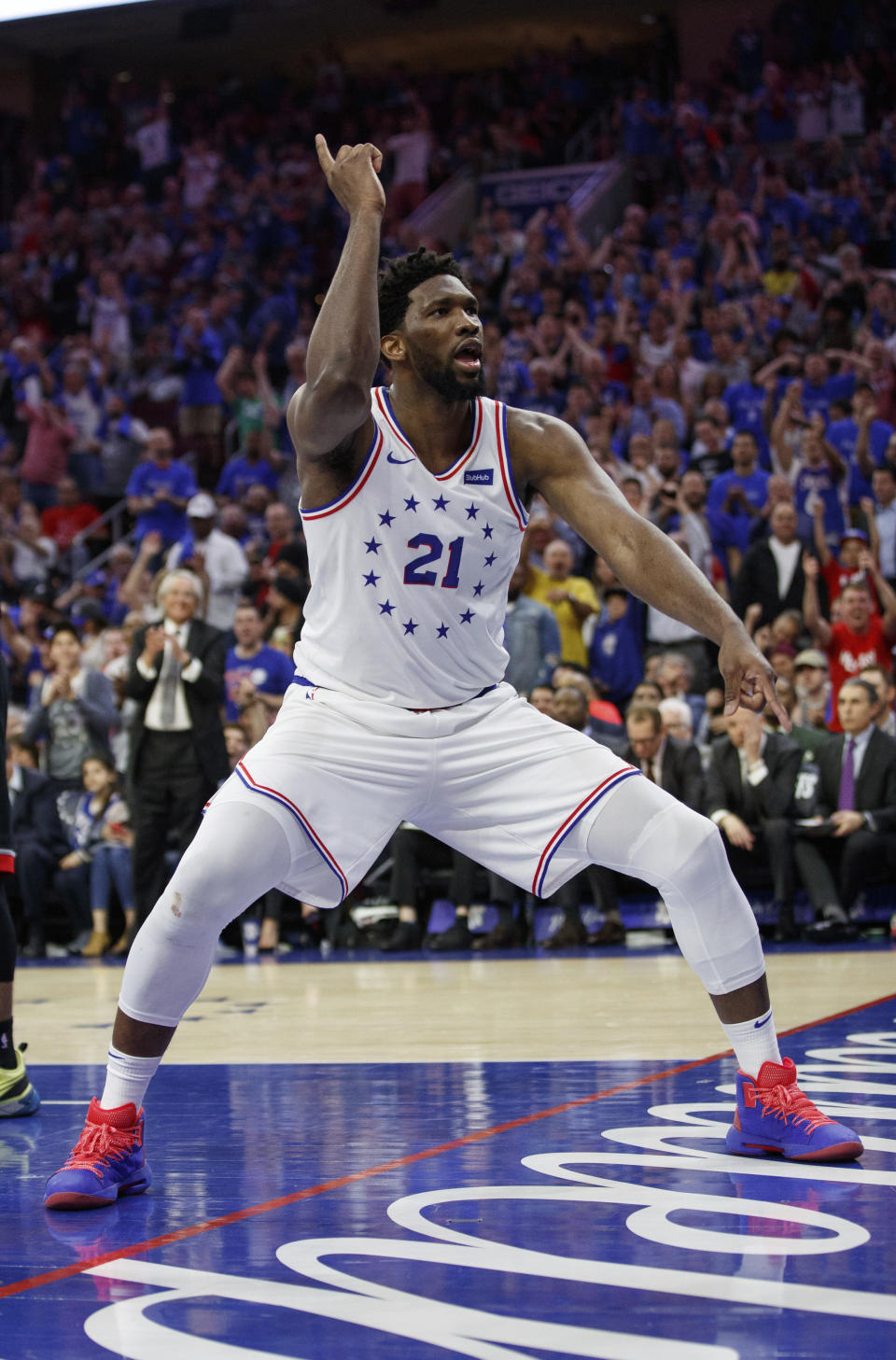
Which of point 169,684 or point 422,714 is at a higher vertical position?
point 169,684

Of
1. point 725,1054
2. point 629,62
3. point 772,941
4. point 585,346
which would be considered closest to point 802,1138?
point 725,1054

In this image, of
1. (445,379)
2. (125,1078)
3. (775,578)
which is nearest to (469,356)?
(445,379)

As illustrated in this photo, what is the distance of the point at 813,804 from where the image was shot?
952cm

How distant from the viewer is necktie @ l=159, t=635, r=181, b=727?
9523 mm

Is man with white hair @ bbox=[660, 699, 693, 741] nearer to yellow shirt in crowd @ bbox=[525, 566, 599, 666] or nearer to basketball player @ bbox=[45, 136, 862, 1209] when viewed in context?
yellow shirt in crowd @ bbox=[525, 566, 599, 666]

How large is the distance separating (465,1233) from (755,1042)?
0.95m

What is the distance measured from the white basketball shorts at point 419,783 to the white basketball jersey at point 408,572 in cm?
7

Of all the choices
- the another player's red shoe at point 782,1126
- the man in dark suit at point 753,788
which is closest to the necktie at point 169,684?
the man in dark suit at point 753,788

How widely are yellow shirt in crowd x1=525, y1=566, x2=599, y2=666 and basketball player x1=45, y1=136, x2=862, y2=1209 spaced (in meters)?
6.98

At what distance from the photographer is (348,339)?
3340 millimetres

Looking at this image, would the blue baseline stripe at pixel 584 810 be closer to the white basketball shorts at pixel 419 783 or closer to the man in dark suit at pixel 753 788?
the white basketball shorts at pixel 419 783

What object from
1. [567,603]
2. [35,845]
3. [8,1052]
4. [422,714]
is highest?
[567,603]

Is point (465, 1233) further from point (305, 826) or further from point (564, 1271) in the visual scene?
point (305, 826)

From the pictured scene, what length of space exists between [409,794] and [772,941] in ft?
19.6
